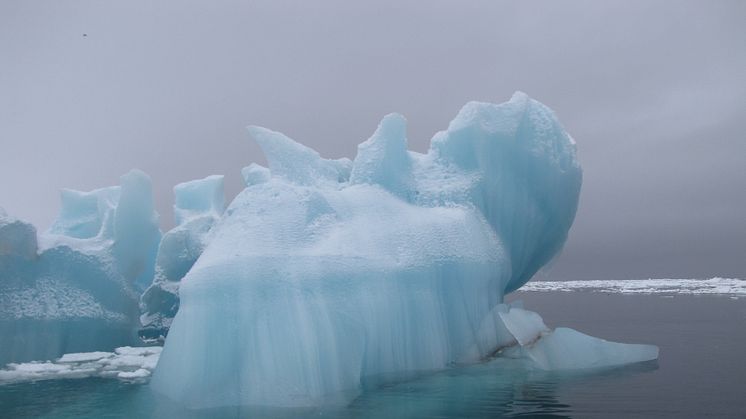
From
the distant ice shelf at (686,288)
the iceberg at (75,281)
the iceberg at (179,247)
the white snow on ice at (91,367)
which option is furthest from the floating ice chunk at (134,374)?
the distant ice shelf at (686,288)

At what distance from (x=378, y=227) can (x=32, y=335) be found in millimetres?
9482

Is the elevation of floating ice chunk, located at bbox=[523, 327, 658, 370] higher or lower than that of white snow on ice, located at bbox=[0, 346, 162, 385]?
higher

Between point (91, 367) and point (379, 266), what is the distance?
7.77m

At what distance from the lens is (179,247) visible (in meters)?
19.2

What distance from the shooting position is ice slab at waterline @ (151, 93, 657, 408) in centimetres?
997

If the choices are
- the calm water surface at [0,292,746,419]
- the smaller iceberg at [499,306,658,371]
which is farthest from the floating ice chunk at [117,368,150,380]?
the smaller iceberg at [499,306,658,371]

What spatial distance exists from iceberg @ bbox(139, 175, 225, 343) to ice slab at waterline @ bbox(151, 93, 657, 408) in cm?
351

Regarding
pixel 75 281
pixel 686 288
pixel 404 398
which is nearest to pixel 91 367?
pixel 75 281

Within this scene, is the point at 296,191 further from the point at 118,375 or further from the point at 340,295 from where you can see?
the point at 118,375

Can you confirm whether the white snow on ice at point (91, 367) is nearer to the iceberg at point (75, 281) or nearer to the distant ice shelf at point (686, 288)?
the iceberg at point (75, 281)

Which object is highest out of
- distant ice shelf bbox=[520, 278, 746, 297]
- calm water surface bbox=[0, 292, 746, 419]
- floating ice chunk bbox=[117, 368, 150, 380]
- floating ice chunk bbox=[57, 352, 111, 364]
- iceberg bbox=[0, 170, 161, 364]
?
iceberg bbox=[0, 170, 161, 364]

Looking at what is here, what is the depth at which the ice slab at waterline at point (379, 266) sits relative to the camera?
9.97 m

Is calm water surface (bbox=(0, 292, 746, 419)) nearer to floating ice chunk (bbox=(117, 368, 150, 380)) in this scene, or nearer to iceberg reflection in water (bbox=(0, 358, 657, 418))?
iceberg reflection in water (bbox=(0, 358, 657, 418))

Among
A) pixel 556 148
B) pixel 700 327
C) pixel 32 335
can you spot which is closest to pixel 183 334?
pixel 32 335
